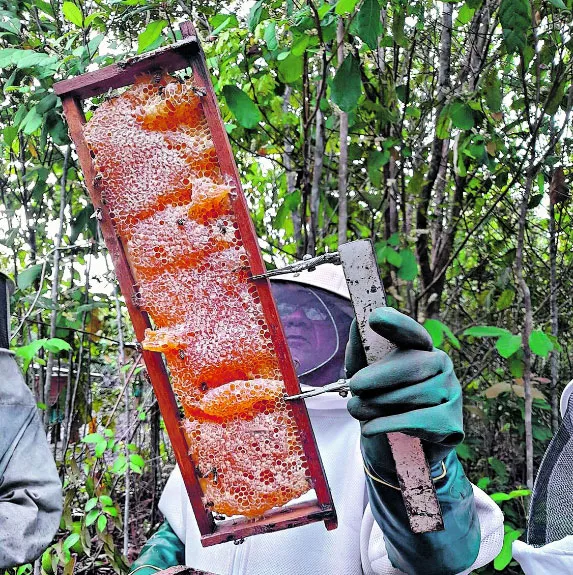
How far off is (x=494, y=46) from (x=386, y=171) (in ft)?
3.84

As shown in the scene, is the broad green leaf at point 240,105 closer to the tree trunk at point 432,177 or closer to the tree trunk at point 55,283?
the tree trunk at point 55,283

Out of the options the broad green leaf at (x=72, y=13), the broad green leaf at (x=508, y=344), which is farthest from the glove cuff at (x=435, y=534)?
the broad green leaf at (x=72, y=13)

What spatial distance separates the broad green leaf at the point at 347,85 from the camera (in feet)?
6.86

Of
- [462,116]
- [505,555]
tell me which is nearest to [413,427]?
[505,555]

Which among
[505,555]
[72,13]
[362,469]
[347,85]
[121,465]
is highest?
[72,13]

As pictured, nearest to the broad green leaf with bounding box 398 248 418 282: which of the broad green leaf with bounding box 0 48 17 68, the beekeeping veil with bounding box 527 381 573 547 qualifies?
the beekeeping veil with bounding box 527 381 573 547

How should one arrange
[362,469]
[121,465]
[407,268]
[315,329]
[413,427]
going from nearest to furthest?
[413,427], [362,469], [315,329], [121,465], [407,268]

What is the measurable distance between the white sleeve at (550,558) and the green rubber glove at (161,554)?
109 cm

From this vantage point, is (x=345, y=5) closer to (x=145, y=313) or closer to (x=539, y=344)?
(x=145, y=313)

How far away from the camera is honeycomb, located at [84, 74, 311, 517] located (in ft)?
3.96

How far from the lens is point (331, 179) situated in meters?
3.31

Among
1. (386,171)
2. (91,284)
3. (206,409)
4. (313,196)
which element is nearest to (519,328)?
(386,171)

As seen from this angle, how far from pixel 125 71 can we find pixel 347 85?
112 centimetres

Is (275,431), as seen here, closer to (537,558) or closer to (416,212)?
(537,558)
